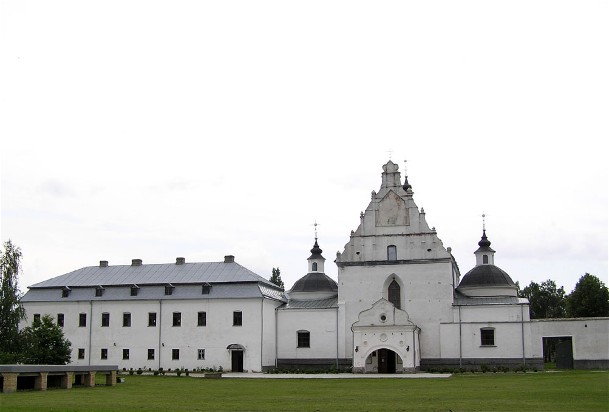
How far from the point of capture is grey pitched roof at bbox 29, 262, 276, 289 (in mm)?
58625

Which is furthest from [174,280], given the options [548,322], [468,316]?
[548,322]

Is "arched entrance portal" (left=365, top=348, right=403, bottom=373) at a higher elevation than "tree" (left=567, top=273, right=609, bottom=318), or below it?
below

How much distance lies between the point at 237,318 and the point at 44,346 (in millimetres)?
18231

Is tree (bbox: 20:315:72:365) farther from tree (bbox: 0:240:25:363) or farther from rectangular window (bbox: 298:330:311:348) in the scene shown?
rectangular window (bbox: 298:330:311:348)

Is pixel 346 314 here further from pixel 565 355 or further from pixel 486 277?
pixel 565 355

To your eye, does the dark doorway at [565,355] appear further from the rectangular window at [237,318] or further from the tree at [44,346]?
the tree at [44,346]

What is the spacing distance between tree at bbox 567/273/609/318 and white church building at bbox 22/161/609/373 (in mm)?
18324

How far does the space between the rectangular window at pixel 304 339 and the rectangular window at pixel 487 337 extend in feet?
43.5

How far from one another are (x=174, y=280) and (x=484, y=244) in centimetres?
2606

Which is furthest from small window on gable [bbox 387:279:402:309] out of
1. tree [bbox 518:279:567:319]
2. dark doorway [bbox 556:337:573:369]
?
tree [bbox 518:279:567:319]

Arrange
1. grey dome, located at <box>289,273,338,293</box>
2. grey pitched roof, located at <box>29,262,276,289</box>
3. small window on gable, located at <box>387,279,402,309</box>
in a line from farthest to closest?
grey dome, located at <box>289,273,338,293</box>, grey pitched roof, located at <box>29,262,276,289</box>, small window on gable, located at <box>387,279,402,309</box>

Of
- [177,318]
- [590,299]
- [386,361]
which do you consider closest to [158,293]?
[177,318]

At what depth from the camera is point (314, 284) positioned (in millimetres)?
60781

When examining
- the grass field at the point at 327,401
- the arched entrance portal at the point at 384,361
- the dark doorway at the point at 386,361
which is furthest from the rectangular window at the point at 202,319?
the grass field at the point at 327,401
